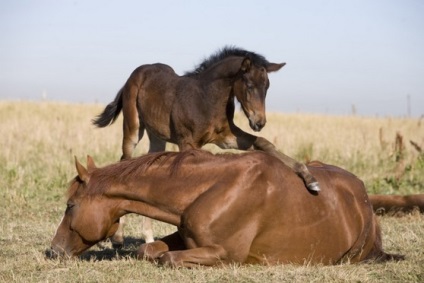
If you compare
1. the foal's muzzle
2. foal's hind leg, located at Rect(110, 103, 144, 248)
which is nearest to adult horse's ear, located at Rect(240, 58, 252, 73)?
the foal's muzzle

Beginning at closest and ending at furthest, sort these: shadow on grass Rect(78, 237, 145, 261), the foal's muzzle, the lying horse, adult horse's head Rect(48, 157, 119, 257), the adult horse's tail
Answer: the lying horse < adult horse's head Rect(48, 157, 119, 257) < shadow on grass Rect(78, 237, 145, 261) < the foal's muzzle < the adult horse's tail

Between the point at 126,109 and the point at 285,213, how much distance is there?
3.75 m

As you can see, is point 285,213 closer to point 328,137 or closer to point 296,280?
point 296,280

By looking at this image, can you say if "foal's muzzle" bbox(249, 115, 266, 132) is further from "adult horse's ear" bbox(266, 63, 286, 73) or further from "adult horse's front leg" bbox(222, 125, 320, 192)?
"adult horse's ear" bbox(266, 63, 286, 73)

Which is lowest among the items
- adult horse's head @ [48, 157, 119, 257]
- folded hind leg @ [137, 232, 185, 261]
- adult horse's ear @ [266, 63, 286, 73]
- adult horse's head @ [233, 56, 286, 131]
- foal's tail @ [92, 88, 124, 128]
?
folded hind leg @ [137, 232, 185, 261]

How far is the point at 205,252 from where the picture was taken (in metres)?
5.45

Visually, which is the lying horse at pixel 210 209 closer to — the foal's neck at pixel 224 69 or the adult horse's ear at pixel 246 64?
the adult horse's ear at pixel 246 64

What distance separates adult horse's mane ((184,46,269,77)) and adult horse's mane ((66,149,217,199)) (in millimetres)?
1874

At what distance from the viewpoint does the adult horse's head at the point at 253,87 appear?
721cm

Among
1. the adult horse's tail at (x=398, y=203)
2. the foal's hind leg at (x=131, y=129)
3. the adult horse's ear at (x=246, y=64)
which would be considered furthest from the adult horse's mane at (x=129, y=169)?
the adult horse's tail at (x=398, y=203)

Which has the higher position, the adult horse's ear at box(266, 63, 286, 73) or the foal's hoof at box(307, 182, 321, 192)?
the adult horse's ear at box(266, 63, 286, 73)

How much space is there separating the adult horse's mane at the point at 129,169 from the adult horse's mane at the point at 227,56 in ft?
6.15

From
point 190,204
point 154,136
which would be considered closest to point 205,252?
point 190,204

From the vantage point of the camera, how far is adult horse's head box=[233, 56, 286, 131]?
721 centimetres
